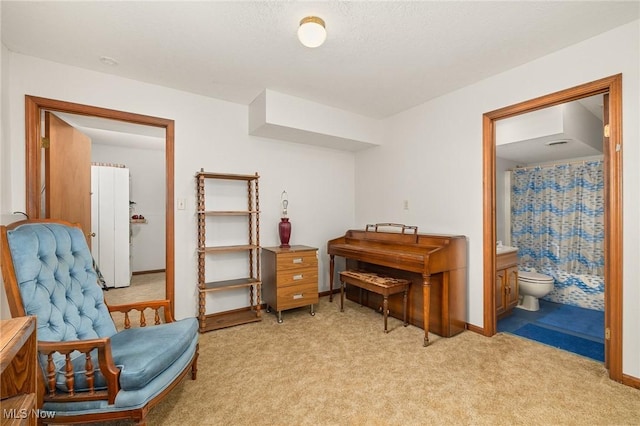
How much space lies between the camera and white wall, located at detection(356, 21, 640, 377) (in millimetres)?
1893

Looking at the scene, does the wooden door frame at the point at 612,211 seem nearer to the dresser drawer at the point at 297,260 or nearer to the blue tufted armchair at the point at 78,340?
the dresser drawer at the point at 297,260

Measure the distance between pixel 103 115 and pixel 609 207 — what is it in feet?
13.2

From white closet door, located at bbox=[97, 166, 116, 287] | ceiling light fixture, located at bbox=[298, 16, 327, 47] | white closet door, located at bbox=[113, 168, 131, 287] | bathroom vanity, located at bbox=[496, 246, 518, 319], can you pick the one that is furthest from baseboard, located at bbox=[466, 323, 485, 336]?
white closet door, located at bbox=[97, 166, 116, 287]

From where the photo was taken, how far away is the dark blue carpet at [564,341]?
233 cm

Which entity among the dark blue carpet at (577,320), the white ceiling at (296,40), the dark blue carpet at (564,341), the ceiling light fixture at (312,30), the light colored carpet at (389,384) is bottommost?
the dark blue carpet at (577,320)

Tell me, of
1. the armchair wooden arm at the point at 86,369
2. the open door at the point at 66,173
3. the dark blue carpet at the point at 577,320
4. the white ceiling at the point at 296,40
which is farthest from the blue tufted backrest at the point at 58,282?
the dark blue carpet at the point at 577,320

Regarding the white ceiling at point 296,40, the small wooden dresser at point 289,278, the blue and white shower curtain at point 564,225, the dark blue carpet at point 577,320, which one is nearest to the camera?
the white ceiling at point 296,40

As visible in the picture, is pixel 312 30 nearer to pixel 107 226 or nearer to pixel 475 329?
pixel 475 329

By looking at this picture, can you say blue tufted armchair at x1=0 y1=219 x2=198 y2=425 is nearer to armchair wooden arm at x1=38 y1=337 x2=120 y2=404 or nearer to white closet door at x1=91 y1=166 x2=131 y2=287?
armchair wooden arm at x1=38 y1=337 x2=120 y2=404

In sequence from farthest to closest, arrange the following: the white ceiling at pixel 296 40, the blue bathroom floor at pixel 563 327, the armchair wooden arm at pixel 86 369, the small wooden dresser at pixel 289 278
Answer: the small wooden dresser at pixel 289 278
the blue bathroom floor at pixel 563 327
the white ceiling at pixel 296 40
the armchair wooden arm at pixel 86 369

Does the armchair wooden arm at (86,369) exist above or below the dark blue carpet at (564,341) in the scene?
above

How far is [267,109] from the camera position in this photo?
9.53 ft

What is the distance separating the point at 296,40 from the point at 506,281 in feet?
10.4

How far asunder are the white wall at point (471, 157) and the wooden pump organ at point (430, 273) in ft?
0.54
